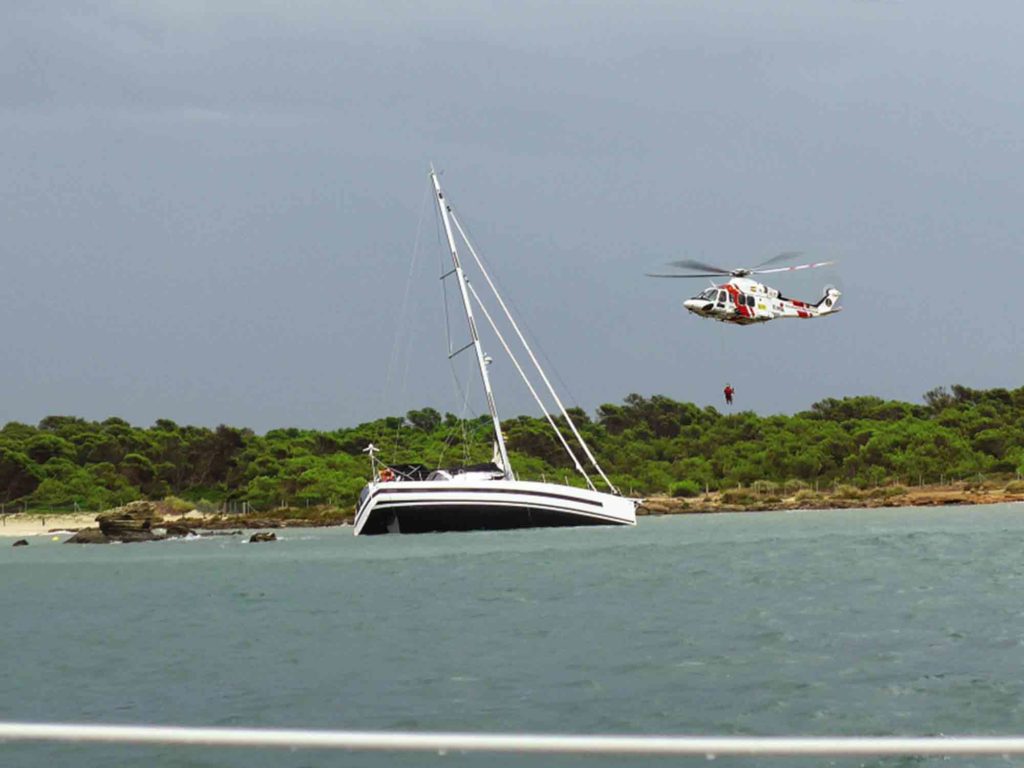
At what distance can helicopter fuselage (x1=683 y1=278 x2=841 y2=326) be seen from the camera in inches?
2418

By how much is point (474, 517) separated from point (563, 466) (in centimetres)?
10878

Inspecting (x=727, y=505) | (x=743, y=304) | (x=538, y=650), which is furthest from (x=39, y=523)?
(x=538, y=650)

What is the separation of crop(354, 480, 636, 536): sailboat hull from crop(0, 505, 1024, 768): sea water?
72.0 ft

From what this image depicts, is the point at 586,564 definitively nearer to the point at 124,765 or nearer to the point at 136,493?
the point at 124,765

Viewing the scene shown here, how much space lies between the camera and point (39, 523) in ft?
536

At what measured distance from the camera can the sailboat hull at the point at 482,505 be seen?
8125 cm

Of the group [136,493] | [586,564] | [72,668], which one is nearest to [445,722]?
[72,668]

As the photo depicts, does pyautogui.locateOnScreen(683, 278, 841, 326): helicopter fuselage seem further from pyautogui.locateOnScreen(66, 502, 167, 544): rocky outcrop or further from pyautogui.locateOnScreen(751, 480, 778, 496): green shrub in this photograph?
pyautogui.locateOnScreen(751, 480, 778, 496): green shrub

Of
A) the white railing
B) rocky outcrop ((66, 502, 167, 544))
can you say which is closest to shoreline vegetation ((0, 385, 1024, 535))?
rocky outcrop ((66, 502, 167, 544))

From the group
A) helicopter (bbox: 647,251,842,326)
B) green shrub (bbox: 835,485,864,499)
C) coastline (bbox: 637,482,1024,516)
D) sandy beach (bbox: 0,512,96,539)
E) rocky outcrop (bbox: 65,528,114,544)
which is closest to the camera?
helicopter (bbox: 647,251,842,326)

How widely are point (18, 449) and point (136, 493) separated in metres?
20.7

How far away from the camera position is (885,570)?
46812 mm

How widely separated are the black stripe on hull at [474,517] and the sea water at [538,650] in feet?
73.3

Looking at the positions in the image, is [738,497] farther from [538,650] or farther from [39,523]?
[538,650]
